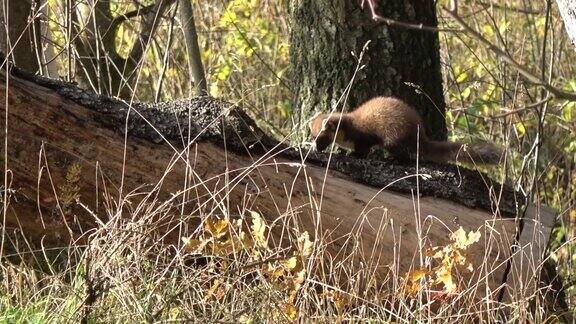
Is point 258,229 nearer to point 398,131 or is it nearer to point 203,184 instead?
point 203,184

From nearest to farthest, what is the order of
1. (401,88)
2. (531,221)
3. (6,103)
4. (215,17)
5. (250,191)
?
(6,103), (250,191), (531,221), (401,88), (215,17)

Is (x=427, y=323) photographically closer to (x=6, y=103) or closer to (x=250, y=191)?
(x=250, y=191)

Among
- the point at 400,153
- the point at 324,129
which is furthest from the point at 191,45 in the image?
the point at 400,153

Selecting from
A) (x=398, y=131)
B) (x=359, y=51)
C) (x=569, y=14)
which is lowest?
(x=398, y=131)

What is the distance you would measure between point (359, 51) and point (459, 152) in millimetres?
811

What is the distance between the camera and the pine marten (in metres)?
4.91

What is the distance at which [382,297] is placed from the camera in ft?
12.2

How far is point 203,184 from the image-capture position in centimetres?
361

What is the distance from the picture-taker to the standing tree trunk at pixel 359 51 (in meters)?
5.15

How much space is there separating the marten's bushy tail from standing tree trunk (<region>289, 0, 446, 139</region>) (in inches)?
11.0

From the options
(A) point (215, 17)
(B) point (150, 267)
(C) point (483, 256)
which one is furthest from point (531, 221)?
(A) point (215, 17)

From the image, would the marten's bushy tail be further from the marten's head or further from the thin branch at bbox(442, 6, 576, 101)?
the thin branch at bbox(442, 6, 576, 101)

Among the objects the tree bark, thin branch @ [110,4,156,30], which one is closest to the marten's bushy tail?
the tree bark

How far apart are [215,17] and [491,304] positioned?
20.8ft
